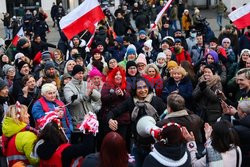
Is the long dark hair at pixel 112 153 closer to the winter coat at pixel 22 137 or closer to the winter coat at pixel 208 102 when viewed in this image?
the winter coat at pixel 22 137

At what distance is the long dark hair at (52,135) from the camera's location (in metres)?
4.92

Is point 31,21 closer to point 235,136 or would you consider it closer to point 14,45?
point 14,45

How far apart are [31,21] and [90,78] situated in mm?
14382

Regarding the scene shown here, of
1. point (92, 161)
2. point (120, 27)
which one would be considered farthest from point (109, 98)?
point (120, 27)

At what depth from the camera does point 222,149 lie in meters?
4.66

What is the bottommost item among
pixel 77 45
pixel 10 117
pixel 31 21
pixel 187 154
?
pixel 187 154

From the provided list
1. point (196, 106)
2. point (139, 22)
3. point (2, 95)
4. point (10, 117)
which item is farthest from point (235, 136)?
point (139, 22)

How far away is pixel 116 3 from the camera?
3164cm

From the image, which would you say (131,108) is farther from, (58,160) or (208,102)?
(58,160)

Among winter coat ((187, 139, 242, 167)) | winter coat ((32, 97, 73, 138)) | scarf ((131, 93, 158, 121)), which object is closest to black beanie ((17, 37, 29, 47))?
winter coat ((32, 97, 73, 138))

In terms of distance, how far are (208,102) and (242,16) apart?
3832 mm

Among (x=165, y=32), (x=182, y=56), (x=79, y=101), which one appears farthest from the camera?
(x=165, y=32)

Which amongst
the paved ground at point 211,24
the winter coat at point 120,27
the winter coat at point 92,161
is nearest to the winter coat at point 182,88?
the winter coat at point 92,161

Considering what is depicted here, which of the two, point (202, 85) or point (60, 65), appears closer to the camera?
point (202, 85)
